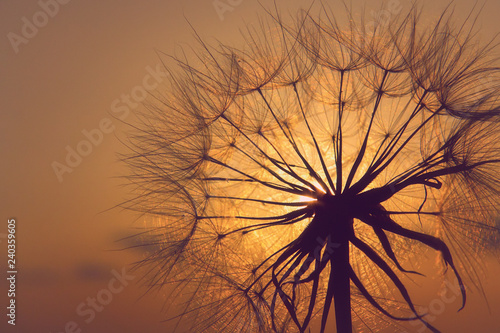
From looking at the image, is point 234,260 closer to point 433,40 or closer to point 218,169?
point 218,169

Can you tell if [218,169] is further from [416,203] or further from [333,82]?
[416,203]

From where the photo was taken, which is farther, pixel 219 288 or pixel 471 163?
pixel 219 288

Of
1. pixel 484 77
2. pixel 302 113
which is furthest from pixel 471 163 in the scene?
pixel 302 113

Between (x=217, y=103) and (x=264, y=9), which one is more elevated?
(x=264, y=9)

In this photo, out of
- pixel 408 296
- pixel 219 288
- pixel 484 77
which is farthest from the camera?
pixel 219 288

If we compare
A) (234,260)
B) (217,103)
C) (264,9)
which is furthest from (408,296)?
(264,9)

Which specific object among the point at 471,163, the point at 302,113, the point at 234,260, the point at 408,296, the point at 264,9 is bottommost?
the point at 408,296

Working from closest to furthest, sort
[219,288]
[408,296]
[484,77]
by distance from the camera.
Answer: [408,296]
[484,77]
[219,288]
